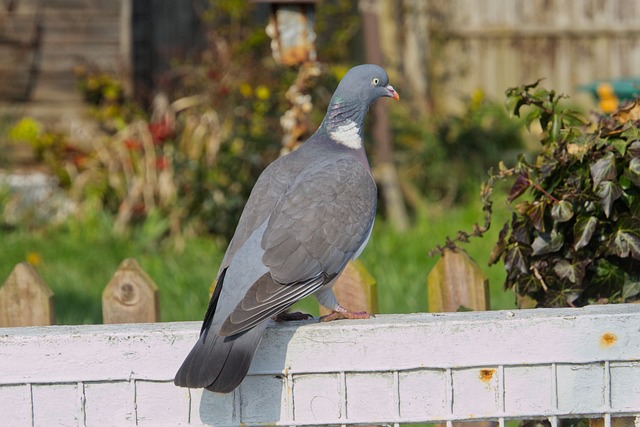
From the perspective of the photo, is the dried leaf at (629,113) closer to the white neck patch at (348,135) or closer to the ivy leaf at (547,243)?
the ivy leaf at (547,243)

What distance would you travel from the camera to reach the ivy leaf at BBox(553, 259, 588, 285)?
2465 mm

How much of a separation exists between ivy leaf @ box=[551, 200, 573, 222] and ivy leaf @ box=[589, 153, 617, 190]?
0.27 ft

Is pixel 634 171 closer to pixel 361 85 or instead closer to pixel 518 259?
pixel 518 259

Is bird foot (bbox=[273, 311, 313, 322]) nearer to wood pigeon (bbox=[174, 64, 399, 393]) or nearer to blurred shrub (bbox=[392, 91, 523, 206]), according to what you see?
→ wood pigeon (bbox=[174, 64, 399, 393])

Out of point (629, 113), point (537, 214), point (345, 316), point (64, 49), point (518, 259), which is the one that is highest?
point (64, 49)

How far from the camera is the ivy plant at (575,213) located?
239cm

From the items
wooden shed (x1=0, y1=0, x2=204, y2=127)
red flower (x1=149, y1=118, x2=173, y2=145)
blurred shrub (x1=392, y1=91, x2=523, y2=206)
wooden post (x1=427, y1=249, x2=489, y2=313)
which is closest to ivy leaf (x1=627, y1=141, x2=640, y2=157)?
wooden post (x1=427, y1=249, x2=489, y2=313)

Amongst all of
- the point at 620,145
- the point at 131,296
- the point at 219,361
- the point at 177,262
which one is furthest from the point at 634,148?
the point at 177,262

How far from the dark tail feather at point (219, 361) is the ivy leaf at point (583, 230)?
0.80 meters

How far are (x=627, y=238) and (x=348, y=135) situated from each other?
88 cm

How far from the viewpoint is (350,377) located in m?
2.22

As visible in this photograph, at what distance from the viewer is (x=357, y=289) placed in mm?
2838

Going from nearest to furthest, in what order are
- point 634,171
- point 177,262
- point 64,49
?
point 634,171
point 177,262
point 64,49

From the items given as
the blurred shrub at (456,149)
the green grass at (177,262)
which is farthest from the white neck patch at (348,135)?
the blurred shrub at (456,149)
